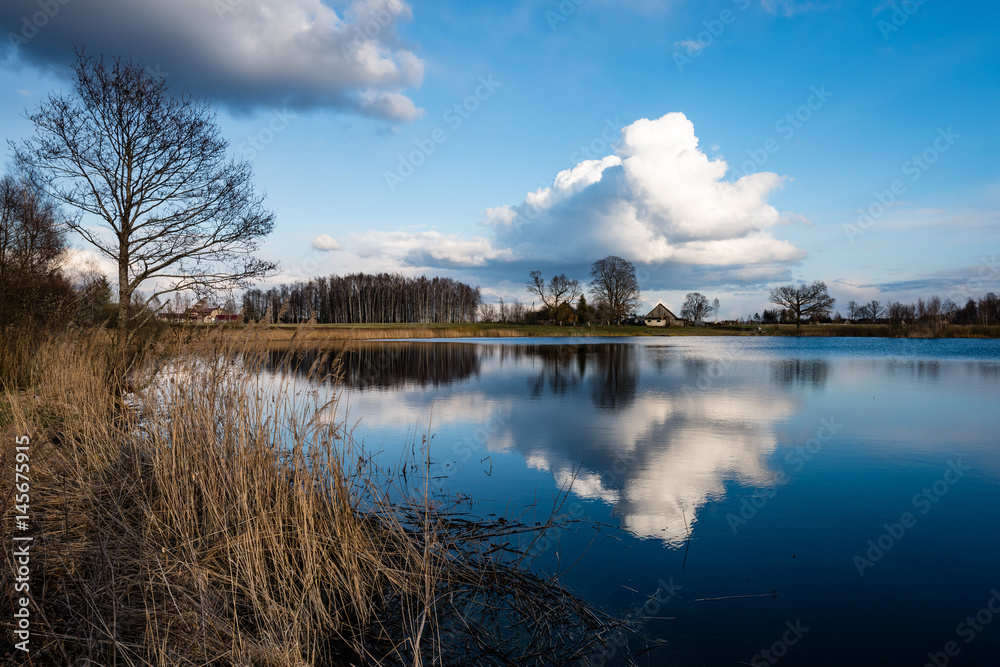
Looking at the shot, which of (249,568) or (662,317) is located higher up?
(662,317)

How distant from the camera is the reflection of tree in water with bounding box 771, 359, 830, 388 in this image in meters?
15.2

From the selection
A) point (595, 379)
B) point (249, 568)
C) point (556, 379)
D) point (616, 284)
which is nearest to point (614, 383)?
point (595, 379)

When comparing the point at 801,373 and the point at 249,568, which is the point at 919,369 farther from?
the point at 249,568

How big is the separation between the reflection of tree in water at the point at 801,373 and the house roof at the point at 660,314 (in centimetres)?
8110

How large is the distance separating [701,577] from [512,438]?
4626 millimetres

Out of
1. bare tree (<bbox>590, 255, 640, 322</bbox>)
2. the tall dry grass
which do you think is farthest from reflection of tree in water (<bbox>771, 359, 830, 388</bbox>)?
bare tree (<bbox>590, 255, 640, 322</bbox>)

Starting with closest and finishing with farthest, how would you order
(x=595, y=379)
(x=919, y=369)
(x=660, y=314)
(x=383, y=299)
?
(x=595, y=379)
(x=919, y=369)
(x=383, y=299)
(x=660, y=314)

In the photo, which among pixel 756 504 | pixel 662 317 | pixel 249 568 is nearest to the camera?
pixel 249 568

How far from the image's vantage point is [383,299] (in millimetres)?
88438

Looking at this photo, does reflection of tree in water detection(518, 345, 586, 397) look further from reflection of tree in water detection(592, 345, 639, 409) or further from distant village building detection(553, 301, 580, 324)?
distant village building detection(553, 301, 580, 324)

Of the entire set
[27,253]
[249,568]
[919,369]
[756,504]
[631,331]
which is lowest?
[756,504]

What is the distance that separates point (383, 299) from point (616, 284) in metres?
43.6

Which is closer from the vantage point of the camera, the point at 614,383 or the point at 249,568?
the point at 249,568

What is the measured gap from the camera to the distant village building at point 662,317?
94.3 metres
